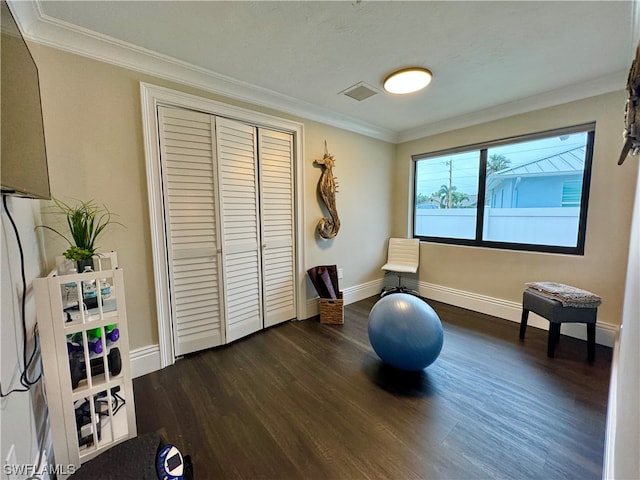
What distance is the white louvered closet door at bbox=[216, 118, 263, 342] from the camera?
2369 millimetres

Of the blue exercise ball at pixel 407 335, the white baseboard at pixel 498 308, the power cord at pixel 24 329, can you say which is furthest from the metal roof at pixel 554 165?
the power cord at pixel 24 329

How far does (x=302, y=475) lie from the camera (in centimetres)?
125

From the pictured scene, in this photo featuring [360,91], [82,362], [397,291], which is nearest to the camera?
[82,362]

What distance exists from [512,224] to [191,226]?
357 cm

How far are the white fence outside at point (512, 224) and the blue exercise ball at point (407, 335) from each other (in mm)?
1913

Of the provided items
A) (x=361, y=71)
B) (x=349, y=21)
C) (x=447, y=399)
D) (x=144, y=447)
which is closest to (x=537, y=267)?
(x=447, y=399)

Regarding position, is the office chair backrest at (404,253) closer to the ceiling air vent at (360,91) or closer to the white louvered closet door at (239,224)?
the white louvered closet door at (239,224)

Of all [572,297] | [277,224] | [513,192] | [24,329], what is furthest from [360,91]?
[24,329]

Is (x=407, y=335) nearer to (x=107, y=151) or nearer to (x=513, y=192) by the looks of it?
(x=513, y=192)

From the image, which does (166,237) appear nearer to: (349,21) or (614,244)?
(349,21)

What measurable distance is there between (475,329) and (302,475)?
7.77ft

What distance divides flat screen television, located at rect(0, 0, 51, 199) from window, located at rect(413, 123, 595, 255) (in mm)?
3925

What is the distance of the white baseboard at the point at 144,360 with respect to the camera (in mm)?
2004

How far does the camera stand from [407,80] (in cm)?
218
